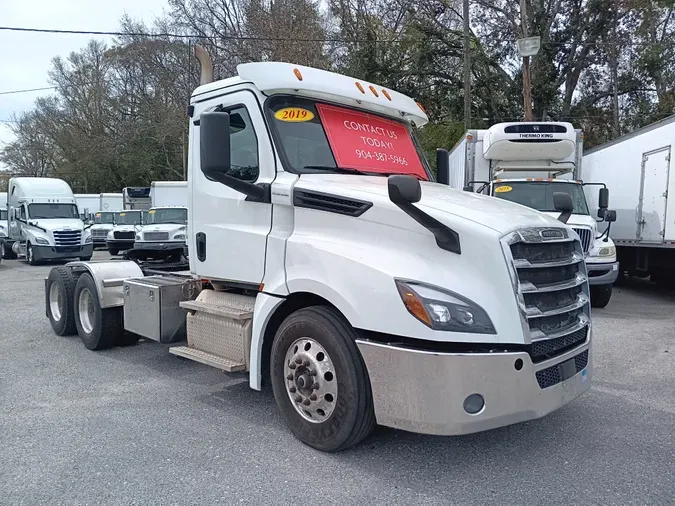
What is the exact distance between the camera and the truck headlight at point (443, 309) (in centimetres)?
337

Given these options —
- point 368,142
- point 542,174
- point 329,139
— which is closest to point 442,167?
point 368,142

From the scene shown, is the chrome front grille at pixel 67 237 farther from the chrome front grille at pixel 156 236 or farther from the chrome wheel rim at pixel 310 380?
the chrome wheel rim at pixel 310 380

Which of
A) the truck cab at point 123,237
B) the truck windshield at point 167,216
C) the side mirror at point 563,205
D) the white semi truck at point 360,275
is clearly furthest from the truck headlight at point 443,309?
the truck cab at point 123,237

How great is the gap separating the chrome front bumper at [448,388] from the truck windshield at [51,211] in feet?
69.5

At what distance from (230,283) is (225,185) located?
85 cm

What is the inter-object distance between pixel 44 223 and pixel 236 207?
18868mm

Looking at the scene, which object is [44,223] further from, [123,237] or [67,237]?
[123,237]

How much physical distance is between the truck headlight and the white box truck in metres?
9.13

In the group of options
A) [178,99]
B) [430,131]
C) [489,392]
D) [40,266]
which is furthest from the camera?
[178,99]

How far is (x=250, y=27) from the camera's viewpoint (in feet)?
89.4

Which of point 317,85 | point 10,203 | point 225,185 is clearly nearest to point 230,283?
point 225,185

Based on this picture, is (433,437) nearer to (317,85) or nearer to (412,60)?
(317,85)

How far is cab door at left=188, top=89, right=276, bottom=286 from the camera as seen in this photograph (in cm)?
454

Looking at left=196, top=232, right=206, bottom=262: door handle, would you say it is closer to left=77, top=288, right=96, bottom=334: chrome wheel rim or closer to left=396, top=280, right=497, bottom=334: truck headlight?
left=396, top=280, right=497, bottom=334: truck headlight
